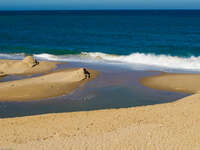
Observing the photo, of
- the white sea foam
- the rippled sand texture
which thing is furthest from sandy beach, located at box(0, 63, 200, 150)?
→ the white sea foam

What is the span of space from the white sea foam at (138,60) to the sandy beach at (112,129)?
44.5 ft

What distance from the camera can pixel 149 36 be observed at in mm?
51312

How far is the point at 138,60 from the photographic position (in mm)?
33250

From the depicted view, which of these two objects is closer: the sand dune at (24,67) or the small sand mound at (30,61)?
the sand dune at (24,67)

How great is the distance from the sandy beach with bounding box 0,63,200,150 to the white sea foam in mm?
13563

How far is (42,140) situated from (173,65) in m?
21.5

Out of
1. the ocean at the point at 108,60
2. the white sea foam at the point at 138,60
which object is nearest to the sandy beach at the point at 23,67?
the ocean at the point at 108,60

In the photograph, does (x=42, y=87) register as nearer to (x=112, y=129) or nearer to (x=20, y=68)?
(x=20, y=68)

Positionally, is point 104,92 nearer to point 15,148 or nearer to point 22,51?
point 15,148

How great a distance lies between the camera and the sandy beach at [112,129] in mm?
10586

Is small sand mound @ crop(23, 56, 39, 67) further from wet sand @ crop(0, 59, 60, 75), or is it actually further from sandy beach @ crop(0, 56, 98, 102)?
sandy beach @ crop(0, 56, 98, 102)

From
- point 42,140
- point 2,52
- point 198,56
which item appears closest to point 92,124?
point 42,140

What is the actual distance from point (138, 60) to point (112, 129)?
21.7 m

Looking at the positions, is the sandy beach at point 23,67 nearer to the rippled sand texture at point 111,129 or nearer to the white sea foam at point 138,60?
the white sea foam at point 138,60
